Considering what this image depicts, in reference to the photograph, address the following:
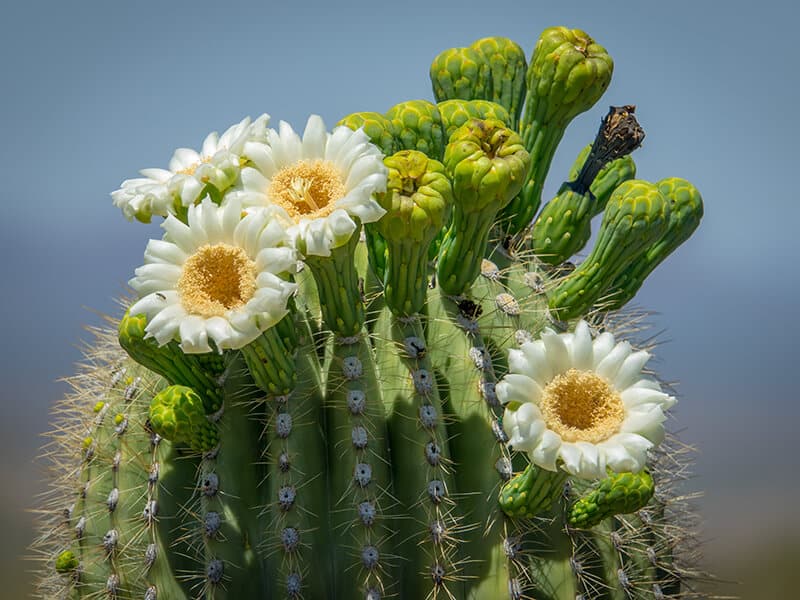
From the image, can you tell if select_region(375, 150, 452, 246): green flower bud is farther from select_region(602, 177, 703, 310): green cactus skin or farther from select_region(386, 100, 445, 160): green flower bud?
select_region(602, 177, 703, 310): green cactus skin

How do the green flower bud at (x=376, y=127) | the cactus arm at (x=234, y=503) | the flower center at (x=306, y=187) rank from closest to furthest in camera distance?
1. the flower center at (x=306, y=187)
2. the cactus arm at (x=234, y=503)
3. the green flower bud at (x=376, y=127)

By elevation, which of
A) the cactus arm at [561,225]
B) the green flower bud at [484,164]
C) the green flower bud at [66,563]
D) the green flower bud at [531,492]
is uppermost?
the green flower bud at [484,164]

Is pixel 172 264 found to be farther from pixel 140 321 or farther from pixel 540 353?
pixel 540 353

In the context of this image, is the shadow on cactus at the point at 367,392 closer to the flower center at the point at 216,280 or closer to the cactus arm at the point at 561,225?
the flower center at the point at 216,280

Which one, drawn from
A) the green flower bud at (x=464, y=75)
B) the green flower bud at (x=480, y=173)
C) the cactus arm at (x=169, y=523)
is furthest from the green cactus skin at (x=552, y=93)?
the cactus arm at (x=169, y=523)

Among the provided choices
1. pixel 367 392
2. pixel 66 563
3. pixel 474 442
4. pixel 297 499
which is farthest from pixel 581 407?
pixel 66 563

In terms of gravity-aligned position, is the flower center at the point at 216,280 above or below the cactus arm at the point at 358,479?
above

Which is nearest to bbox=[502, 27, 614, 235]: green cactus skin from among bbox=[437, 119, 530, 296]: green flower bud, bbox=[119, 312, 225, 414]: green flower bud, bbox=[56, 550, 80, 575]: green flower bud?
bbox=[437, 119, 530, 296]: green flower bud
